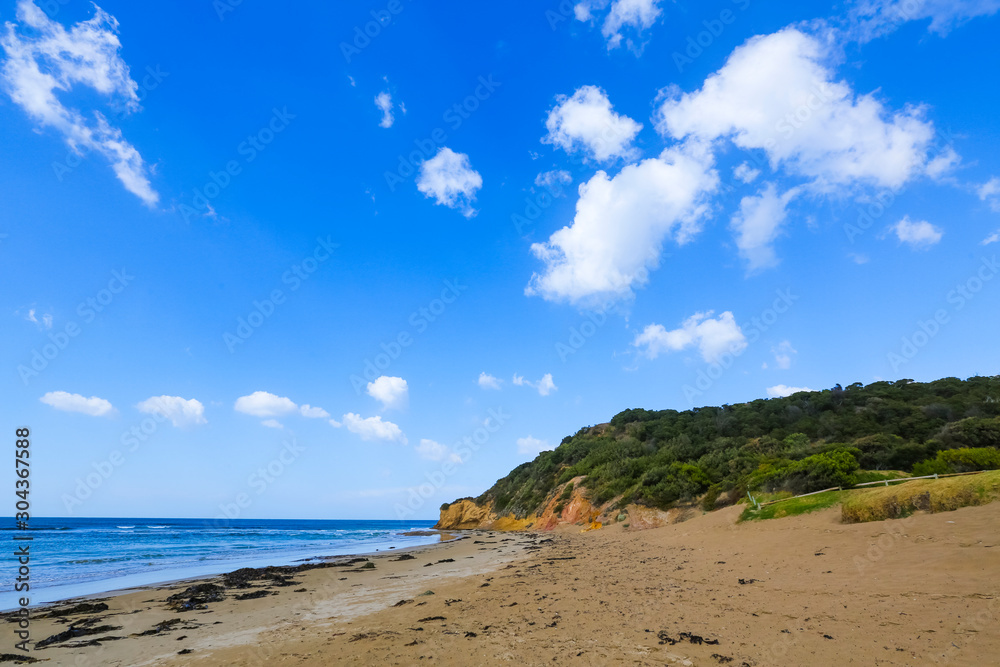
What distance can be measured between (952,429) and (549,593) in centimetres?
2628

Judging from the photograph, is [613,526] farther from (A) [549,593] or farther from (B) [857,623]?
(B) [857,623]

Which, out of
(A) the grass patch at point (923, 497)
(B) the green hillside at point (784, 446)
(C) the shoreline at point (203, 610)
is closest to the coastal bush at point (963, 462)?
(B) the green hillside at point (784, 446)

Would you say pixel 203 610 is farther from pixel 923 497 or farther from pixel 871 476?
pixel 871 476

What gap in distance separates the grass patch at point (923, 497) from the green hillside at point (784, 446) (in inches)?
188

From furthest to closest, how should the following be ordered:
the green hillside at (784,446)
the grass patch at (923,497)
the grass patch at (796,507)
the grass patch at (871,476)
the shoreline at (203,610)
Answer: the green hillside at (784,446), the grass patch at (871,476), the grass patch at (796,507), the grass patch at (923,497), the shoreline at (203,610)

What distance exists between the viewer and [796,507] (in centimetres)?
1572

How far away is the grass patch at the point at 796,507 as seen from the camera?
14913 millimetres

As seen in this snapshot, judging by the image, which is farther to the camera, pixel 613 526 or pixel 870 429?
pixel 870 429

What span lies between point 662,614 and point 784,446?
2874 cm

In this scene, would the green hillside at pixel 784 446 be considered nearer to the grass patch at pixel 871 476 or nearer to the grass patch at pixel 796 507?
the grass patch at pixel 871 476

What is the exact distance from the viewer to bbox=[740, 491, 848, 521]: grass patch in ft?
48.9

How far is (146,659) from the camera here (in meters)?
7.25

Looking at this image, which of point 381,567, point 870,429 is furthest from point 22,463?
point 870,429

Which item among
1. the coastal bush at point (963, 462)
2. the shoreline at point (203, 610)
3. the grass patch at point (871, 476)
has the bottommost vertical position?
the shoreline at point (203, 610)
